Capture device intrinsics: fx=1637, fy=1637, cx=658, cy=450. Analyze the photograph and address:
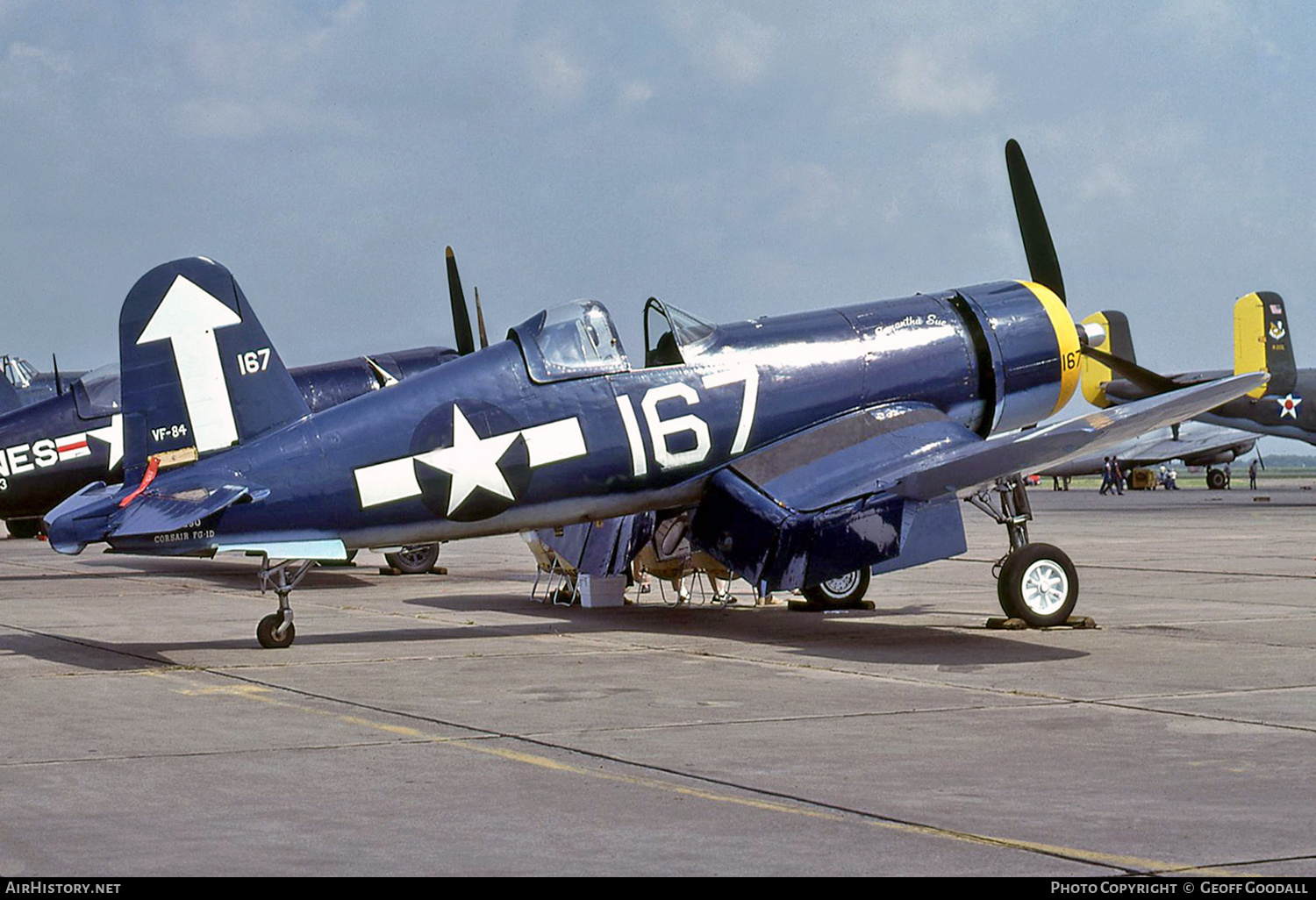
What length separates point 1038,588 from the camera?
1241 centimetres

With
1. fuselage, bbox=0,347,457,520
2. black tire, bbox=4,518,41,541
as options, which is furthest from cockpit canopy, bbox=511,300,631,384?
black tire, bbox=4,518,41,541

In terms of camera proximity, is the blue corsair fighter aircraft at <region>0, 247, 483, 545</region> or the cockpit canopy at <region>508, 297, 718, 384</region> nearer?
the cockpit canopy at <region>508, 297, 718, 384</region>

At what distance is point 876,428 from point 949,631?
5.46 feet

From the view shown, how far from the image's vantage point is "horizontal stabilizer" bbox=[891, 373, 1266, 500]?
37.5ft

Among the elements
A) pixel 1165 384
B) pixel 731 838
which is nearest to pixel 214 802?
pixel 731 838

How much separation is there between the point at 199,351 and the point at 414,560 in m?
Result: 10.4

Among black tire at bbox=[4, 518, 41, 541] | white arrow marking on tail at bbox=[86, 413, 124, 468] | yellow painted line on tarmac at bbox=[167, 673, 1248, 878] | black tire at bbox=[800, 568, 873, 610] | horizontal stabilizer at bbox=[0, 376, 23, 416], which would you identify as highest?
horizontal stabilizer at bbox=[0, 376, 23, 416]

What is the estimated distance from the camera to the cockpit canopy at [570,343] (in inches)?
466

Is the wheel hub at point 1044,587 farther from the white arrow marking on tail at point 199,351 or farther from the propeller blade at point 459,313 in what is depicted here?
the propeller blade at point 459,313

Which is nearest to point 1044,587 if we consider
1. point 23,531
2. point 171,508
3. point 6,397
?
point 171,508

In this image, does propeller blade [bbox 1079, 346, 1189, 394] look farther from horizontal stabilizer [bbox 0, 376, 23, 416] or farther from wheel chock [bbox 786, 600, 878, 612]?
horizontal stabilizer [bbox 0, 376, 23, 416]

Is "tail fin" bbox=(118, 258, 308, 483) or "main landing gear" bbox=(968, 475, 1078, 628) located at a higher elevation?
"tail fin" bbox=(118, 258, 308, 483)

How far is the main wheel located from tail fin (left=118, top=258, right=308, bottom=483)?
5371 millimetres

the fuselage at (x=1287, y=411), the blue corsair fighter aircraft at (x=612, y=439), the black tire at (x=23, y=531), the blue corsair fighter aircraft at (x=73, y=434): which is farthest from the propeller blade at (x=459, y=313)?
the fuselage at (x=1287, y=411)
